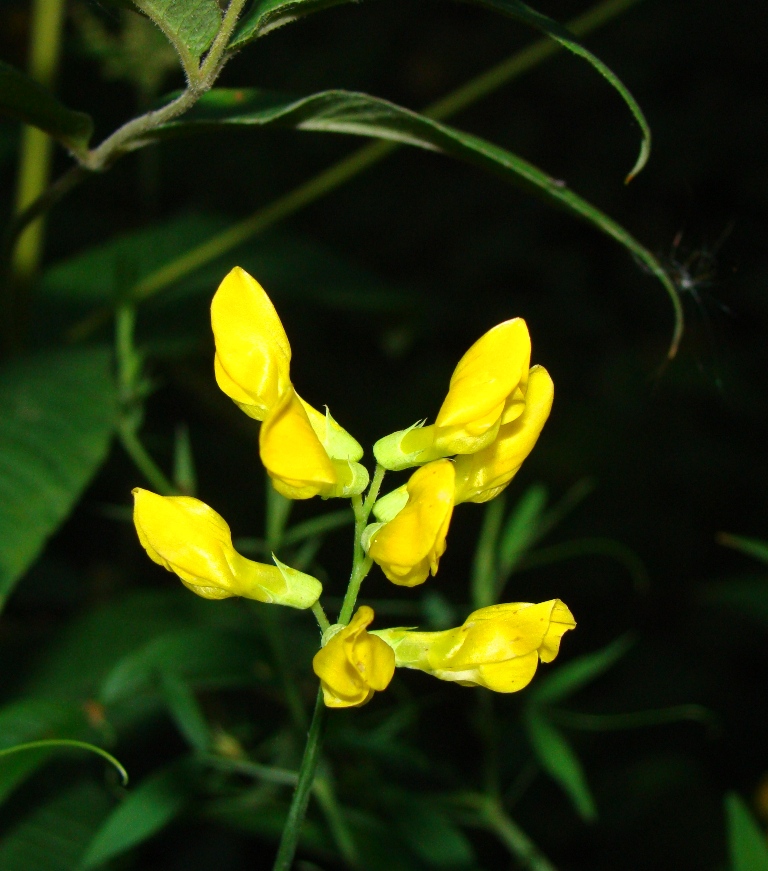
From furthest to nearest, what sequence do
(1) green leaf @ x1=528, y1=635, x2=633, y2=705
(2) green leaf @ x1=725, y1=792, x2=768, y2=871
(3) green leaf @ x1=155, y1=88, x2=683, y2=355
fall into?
(1) green leaf @ x1=528, y1=635, x2=633, y2=705 → (2) green leaf @ x1=725, y1=792, x2=768, y2=871 → (3) green leaf @ x1=155, y1=88, x2=683, y2=355

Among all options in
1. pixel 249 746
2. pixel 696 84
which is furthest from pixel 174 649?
pixel 696 84

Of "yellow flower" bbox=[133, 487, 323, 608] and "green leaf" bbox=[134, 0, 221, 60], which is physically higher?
"green leaf" bbox=[134, 0, 221, 60]

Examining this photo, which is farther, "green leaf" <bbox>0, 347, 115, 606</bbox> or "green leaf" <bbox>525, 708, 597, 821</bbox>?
"green leaf" <bbox>525, 708, 597, 821</bbox>

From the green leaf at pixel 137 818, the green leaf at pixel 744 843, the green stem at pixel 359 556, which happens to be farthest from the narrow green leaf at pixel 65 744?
the green leaf at pixel 744 843

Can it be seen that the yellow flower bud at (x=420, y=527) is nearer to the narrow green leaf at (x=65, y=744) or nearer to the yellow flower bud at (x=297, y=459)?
the yellow flower bud at (x=297, y=459)

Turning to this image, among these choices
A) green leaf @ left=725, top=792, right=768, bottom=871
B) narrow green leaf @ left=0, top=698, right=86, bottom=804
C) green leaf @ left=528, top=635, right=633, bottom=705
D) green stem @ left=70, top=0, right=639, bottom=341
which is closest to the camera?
narrow green leaf @ left=0, top=698, right=86, bottom=804

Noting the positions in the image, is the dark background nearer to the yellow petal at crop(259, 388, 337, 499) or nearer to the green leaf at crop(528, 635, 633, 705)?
the green leaf at crop(528, 635, 633, 705)

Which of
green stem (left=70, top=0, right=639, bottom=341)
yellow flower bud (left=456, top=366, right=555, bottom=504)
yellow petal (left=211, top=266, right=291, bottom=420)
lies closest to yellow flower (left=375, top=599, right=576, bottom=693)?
yellow flower bud (left=456, top=366, right=555, bottom=504)
